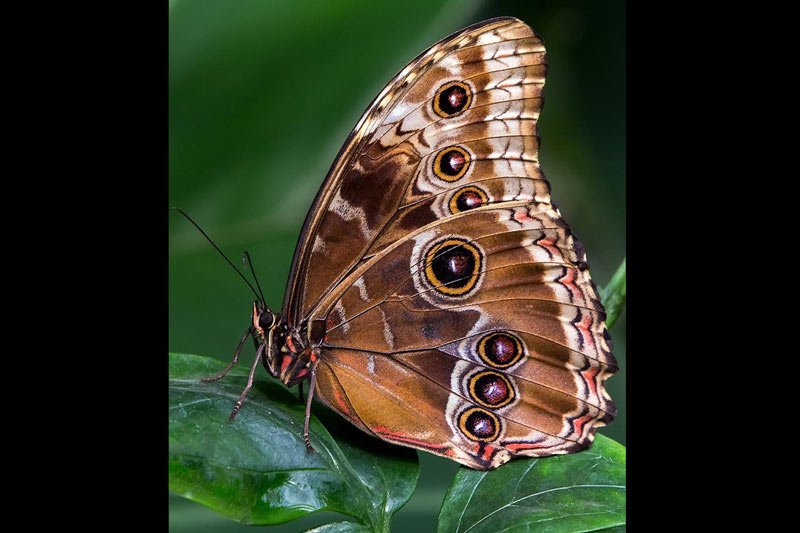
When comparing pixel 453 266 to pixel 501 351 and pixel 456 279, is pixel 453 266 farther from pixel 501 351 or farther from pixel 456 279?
pixel 501 351

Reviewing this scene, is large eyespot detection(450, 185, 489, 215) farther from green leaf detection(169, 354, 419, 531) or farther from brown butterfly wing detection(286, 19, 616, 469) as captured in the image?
green leaf detection(169, 354, 419, 531)

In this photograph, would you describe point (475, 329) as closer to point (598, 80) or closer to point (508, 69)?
point (508, 69)

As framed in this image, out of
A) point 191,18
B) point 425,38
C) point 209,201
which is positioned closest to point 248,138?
point 209,201

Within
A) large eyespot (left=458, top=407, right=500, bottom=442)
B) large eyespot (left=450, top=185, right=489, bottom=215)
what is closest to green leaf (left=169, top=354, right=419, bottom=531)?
large eyespot (left=458, top=407, right=500, bottom=442)

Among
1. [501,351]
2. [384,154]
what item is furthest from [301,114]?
[501,351]

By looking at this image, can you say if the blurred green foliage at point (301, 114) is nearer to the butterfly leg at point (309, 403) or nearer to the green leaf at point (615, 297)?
the green leaf at point (615, 297)

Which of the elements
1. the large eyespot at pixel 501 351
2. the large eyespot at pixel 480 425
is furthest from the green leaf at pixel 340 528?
the large eyespot at pixel 501 351
